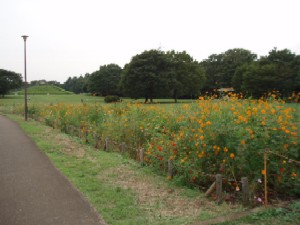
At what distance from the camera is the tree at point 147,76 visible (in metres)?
46.2

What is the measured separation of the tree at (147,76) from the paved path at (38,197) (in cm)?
3821

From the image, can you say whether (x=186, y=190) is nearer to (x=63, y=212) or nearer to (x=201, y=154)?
(x=201, y=154)

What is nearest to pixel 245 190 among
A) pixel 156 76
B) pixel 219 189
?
pixel 219 189

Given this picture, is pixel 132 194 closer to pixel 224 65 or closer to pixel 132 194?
pixel 132 194

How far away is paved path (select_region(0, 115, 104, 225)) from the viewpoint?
436 cm

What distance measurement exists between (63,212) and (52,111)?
1474cm

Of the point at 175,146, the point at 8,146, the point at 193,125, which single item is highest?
the point at 193,125

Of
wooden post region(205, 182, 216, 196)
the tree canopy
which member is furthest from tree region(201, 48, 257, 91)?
wooden post region(205, 182, 216, 196)

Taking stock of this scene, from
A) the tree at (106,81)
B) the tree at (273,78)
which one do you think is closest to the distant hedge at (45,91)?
the tree at (106,81)

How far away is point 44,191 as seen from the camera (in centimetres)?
566

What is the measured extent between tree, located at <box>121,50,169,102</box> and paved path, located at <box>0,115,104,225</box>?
3821 cm

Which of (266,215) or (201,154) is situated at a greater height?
(201,154)

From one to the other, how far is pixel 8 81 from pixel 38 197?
236 feet

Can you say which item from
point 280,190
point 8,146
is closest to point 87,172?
point 280,190
